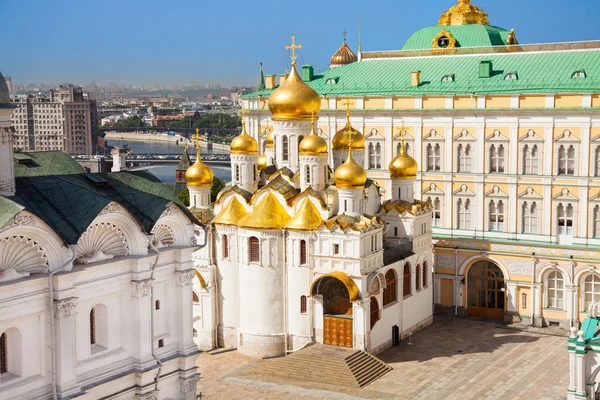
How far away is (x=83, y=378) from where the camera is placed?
81.3 ft

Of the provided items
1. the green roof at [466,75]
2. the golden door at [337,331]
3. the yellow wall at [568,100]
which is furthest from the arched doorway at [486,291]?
the golden door at [337,331]

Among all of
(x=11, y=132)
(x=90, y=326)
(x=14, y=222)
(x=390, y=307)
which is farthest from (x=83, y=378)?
(x=390, y=307)

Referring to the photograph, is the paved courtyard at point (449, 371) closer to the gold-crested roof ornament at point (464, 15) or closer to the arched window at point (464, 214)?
the arched window at point (464, 214)

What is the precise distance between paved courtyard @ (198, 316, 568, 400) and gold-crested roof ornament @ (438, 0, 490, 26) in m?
22.1

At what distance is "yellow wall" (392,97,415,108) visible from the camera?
153ft

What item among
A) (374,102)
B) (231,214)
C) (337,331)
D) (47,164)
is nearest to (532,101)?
(374,102)

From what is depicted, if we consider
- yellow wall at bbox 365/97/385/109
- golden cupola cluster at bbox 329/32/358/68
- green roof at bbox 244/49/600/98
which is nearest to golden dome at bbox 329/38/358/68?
golden cupola cluster at bbox 329/32/358/68

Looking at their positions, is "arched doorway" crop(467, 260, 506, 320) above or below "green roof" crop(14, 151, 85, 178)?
below

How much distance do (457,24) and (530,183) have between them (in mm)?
16532

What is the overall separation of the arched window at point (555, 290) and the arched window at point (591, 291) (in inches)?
41.2

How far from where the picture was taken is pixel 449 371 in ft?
119

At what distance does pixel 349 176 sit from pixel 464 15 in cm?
2403

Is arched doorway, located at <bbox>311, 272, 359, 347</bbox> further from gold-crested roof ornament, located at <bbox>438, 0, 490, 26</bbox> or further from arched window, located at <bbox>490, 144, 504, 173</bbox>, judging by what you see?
gold-crested roof ornament, located at <bbox>438, 0, 490, 26</bbox>

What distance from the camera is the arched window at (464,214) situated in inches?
1786
